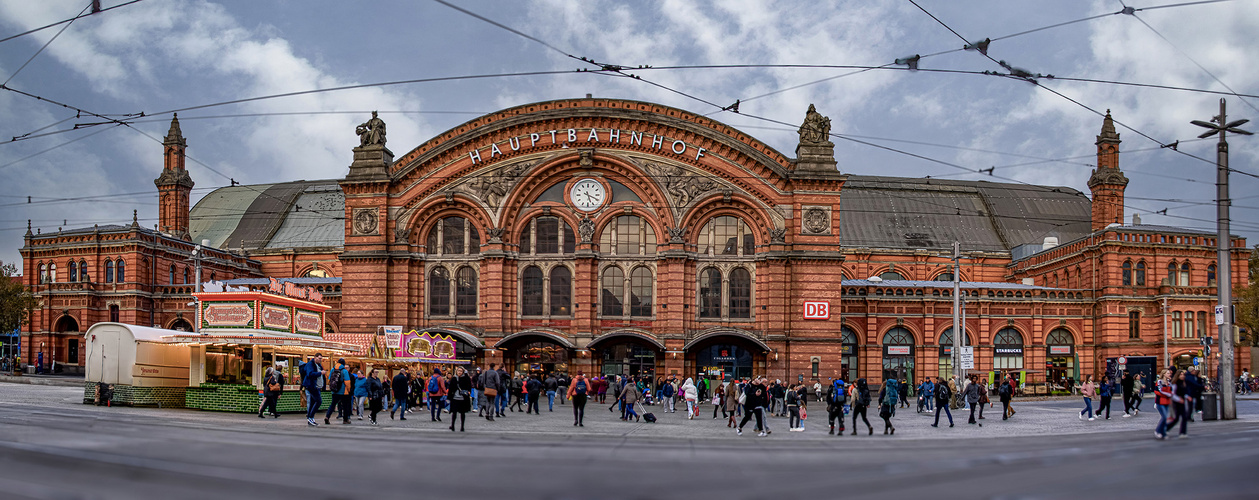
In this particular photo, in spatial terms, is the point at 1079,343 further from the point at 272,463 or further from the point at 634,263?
the point at 272,463

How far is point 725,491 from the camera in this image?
13.8 meters

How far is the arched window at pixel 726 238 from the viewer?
50.9m

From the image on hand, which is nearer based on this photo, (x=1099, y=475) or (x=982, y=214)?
(x=1099, y=475)

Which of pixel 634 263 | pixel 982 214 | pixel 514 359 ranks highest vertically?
pixel 982 214

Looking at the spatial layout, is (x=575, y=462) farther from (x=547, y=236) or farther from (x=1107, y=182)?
(x=1107, y=182)

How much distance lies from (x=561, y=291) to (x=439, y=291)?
20.1 feet

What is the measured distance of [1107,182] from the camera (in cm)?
6675

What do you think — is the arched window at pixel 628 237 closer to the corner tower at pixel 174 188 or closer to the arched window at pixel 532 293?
the arched window at pixel 532 293

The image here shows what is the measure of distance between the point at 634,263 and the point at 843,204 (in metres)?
30.8

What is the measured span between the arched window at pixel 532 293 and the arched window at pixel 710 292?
25.9 ft

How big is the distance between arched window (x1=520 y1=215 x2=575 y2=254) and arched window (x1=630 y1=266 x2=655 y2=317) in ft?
11.2

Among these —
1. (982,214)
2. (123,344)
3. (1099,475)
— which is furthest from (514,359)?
(982,214)

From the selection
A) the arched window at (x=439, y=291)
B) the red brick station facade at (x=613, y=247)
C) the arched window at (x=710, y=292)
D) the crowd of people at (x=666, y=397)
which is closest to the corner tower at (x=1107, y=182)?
the red brick station facade at (x=613, y=247)

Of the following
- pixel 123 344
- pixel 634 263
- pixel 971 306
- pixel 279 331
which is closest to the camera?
pixel 123 344
